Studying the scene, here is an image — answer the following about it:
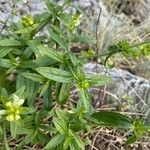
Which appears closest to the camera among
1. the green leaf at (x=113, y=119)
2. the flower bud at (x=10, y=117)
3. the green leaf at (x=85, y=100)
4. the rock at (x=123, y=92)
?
the flower bud at (x=10, y=117)

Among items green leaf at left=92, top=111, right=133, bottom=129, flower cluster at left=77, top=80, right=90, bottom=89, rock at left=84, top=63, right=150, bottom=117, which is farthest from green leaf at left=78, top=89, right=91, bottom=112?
rock at left=84, top=63, right=150, bottom=117

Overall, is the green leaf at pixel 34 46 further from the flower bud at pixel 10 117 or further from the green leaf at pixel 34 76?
the flower bud at pixel 10 117

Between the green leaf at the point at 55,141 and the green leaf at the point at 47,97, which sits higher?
the green leaf at the point at 47,97

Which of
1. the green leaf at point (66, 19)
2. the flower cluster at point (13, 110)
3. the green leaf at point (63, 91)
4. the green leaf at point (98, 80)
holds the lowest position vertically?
the flower cluster at point (13, 110)

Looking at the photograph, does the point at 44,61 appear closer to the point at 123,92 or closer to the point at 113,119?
the point at 113,119

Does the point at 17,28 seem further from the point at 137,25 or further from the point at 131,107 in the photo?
the point at 137,25

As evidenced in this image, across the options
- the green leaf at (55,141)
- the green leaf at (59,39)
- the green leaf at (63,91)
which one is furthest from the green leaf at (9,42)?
the green leaf at (55,141)

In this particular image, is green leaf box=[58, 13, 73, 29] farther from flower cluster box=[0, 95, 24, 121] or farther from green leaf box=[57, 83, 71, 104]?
flower cluster box=[0, 95, 24, 121]

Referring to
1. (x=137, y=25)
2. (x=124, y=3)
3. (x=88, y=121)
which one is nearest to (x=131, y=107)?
(x=88, y=121)

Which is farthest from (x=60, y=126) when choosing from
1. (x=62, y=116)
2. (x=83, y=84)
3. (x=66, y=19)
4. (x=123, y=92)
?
(x=123, y=92)
